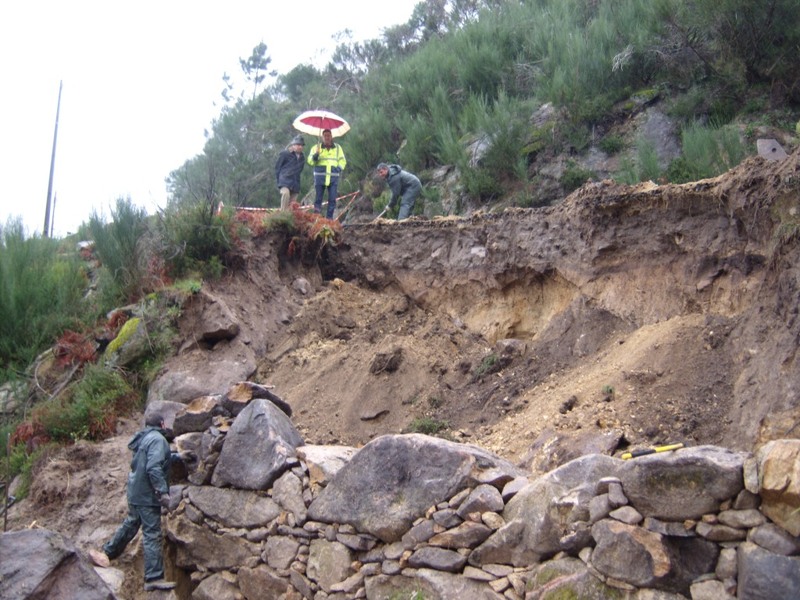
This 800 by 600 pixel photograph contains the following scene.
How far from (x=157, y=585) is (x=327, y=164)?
7949mm

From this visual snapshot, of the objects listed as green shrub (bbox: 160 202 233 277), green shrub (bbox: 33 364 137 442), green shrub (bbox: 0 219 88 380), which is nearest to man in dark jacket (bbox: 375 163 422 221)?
green shrub (bbox: 160 202 233 277)

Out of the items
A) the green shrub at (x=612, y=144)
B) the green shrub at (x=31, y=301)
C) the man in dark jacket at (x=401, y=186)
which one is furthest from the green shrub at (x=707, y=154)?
the green shrub at (x=31, y=301)

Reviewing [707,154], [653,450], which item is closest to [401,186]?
[707,154]

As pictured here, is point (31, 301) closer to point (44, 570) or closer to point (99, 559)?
point (99, 559)

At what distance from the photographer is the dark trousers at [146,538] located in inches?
279

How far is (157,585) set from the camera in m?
6.96

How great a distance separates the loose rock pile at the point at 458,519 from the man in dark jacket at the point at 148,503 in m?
0.28

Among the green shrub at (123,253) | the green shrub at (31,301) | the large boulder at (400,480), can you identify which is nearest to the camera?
the large boulder at (400,480)

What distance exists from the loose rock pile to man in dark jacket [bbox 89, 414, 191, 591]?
28 centimetres

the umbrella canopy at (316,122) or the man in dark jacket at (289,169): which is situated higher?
the umbrella canopy at (316,122)

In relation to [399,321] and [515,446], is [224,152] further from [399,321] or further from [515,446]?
[515,446]

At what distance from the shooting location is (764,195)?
7727mm

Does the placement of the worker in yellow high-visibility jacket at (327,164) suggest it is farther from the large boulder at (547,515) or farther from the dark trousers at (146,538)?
the large boulder at (547,515)

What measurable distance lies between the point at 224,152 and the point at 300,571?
61.5ft
